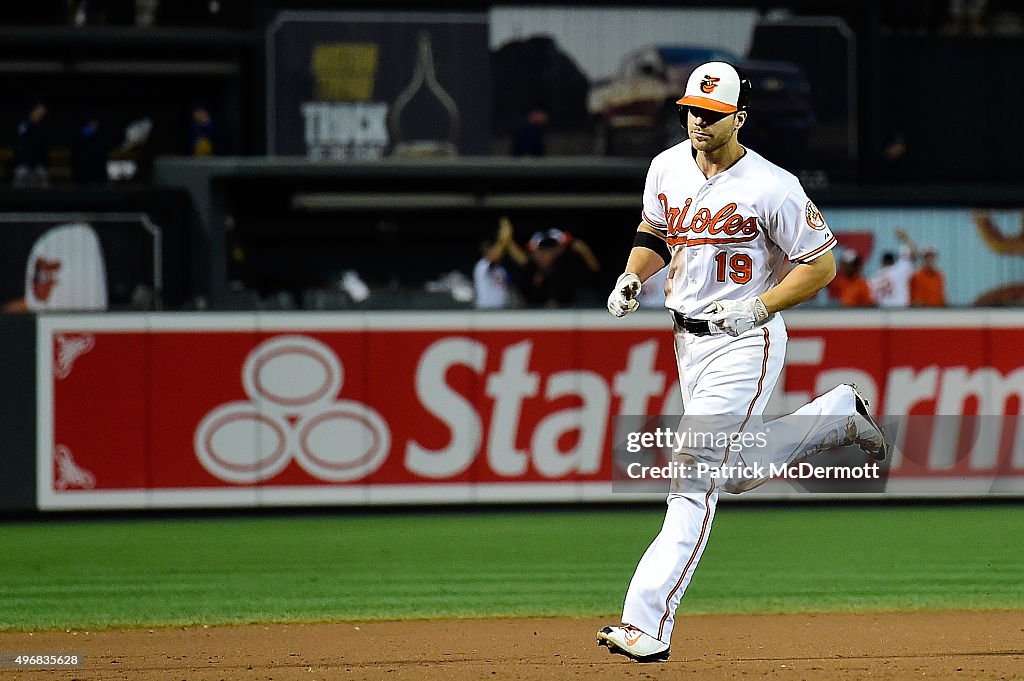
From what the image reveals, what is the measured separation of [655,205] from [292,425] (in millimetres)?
6304

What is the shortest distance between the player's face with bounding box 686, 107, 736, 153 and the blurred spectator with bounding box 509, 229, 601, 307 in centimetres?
715

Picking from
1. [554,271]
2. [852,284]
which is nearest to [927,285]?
[852,284]

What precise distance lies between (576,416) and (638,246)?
19.1ft

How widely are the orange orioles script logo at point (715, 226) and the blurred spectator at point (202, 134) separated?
14.5 m

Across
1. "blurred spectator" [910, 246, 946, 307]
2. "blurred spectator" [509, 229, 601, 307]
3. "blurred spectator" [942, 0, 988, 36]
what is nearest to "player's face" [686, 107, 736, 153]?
"blurred spectator" [509, 229, 601, 307]

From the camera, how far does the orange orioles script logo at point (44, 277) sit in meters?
16.6

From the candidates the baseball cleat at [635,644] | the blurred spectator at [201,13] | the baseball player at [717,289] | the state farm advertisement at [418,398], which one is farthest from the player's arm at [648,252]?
the blurred spectator at [201,13]

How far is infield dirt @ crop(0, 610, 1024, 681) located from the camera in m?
6.33

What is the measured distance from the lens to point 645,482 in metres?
12.6

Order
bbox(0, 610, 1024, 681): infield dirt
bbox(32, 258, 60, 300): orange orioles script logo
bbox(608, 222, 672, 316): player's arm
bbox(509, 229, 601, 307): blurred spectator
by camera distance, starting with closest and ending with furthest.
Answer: bbox(0, 610, 1024, 681): infield dirt, bbox(608, 222, 672, 316): player's arm, bbox(509, 229, 601, 307): blurred spectator, bbox(32, 258, 60, 300): orange orioles script logo

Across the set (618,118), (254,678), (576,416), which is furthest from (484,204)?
(254,678)

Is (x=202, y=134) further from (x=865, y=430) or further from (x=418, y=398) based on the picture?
(x=865, y=430)

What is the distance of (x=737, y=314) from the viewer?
19.4 ft

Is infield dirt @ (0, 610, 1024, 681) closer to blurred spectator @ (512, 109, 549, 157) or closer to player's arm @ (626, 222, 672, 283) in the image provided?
player's arm @ (626, 222, 672, 283)
